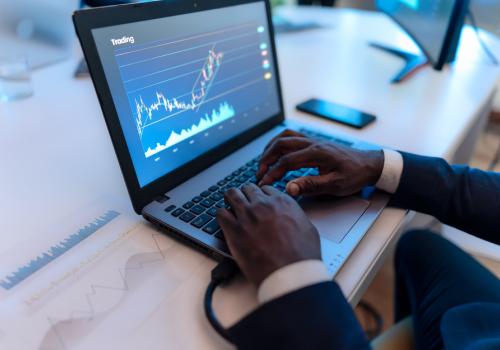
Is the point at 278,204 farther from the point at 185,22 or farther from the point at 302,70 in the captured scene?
the point at 302,70

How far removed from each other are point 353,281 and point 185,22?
46cm

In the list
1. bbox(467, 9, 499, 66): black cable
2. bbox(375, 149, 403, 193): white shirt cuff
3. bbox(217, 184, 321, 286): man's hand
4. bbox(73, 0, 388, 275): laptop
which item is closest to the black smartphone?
bbox(73, 0, 388, 275): laptop

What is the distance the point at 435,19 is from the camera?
1.14 m

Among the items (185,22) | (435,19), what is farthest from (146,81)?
(435,19)

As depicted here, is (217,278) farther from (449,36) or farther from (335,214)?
(449,36)

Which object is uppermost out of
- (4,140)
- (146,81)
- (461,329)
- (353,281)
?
(146,81)

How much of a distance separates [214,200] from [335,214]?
18 centimetres

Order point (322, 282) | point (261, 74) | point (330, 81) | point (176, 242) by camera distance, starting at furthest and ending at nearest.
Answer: point (330, 81) < point (261, 74) < point (176, 242) < point (322, 282)

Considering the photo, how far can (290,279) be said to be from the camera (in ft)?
1.28

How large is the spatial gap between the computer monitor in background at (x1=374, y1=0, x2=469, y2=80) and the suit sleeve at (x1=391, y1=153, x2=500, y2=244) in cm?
65

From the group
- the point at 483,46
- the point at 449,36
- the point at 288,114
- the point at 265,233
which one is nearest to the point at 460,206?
the point at 265,233

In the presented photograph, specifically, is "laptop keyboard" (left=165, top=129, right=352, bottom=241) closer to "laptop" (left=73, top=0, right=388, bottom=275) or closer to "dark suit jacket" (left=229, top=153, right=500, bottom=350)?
"laptop" (left=73, top=0, right=388, bottom=275)

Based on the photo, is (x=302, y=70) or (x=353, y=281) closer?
(x=353, y=281)

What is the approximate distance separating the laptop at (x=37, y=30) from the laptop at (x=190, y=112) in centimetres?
63
